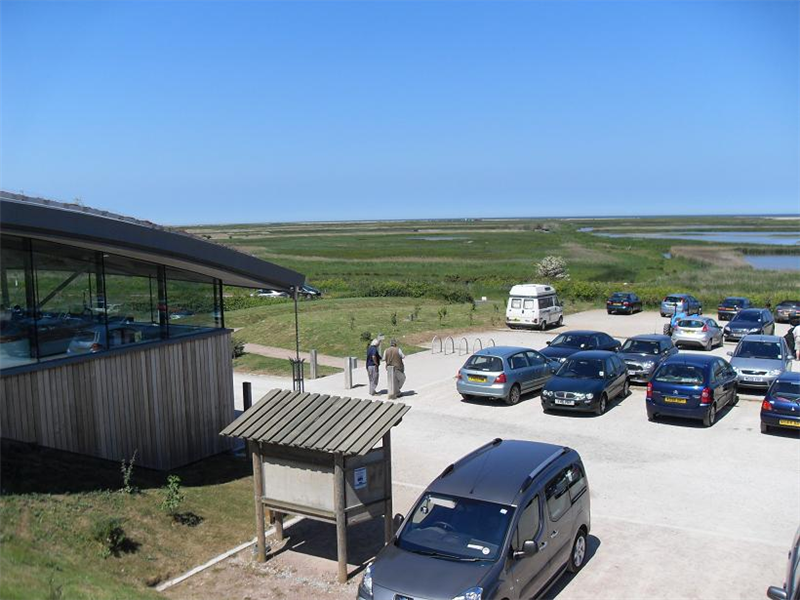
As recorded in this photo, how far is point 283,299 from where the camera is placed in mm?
52531

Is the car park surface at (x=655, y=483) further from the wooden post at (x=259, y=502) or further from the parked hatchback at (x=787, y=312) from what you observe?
the parked hatchback at (x=787, y=312)

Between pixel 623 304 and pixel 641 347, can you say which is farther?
pixel 623 304

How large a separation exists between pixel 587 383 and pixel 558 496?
10.1 m

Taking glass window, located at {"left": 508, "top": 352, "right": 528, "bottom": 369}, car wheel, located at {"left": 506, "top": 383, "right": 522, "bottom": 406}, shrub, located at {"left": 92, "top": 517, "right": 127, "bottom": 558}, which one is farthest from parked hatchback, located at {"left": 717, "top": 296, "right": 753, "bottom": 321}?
shrub, located at {"left": 92, "top": 517, "right": 127, "bottom": 558}

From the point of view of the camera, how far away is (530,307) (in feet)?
115

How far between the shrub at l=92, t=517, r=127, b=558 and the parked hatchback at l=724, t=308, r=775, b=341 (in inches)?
1057

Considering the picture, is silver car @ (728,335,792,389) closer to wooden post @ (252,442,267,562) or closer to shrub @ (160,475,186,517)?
wooden post @ (252,442,267,562)

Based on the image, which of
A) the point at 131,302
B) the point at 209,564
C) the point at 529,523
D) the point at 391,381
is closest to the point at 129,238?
the point at 131,302

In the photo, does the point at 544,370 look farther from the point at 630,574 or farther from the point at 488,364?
the point at 630,574

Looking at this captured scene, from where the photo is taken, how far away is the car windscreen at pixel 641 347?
76.4ft

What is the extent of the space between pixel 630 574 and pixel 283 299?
44.1 metres

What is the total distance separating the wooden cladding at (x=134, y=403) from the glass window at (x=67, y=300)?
37 cm

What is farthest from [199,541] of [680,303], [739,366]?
[680,303]

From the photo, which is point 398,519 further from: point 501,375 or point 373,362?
point 373,362
